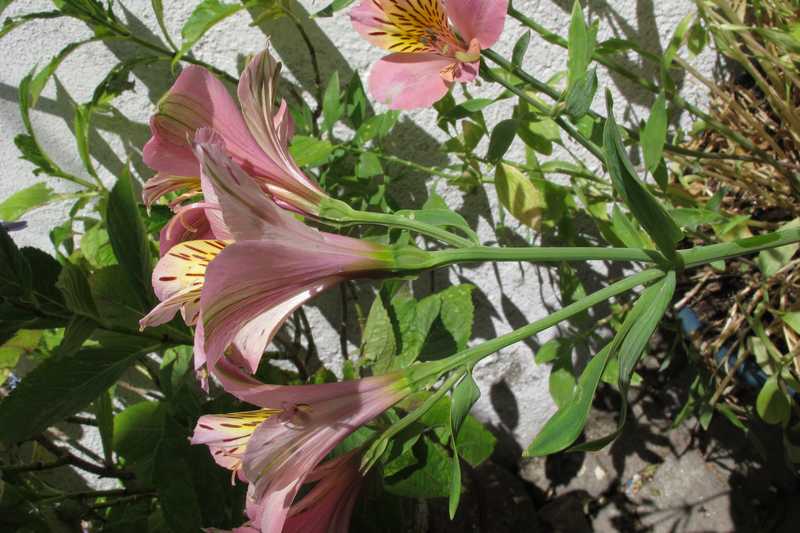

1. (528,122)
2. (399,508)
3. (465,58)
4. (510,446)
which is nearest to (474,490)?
(510,446)

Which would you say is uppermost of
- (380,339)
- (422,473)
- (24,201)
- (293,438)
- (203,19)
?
(203,19)

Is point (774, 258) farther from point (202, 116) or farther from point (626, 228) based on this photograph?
point (202, 116)

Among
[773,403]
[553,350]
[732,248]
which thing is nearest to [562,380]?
[553,350]

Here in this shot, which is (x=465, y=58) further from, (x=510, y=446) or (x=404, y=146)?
(x=510, y=446)

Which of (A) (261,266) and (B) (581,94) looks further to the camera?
(B) (581,94)

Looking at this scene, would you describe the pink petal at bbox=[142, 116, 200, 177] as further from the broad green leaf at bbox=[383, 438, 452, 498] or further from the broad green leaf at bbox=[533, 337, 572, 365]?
the broad green leaf at bbox=[533, 337, 572, 365]

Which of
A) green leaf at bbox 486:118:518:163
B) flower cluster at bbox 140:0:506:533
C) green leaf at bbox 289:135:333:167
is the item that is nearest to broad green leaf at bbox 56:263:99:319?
flower cluster at bbox 140:0:506:533

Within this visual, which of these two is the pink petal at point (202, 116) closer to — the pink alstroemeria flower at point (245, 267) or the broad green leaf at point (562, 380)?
the pink alstroemeria flower at point (245, 267)

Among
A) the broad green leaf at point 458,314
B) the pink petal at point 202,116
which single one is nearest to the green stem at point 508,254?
the pink petal at point 202,116
